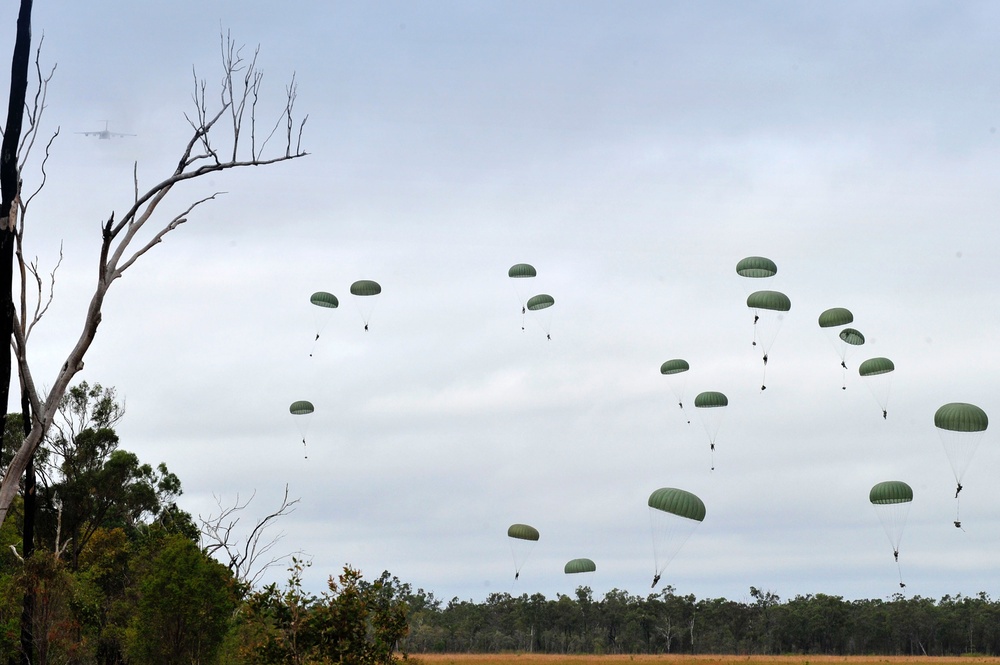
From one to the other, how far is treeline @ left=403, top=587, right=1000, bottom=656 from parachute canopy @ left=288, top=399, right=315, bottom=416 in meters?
61.4

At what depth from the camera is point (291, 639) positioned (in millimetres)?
19703

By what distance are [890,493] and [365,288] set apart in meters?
26.4

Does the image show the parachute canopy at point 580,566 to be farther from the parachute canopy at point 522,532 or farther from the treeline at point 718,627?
the treeline at point 718,627

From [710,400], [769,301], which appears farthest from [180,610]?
[769,301]

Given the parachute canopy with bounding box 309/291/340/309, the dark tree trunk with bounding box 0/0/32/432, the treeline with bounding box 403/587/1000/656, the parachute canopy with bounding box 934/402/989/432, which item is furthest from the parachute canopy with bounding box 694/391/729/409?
the treeline with bounding box 403/587/1000/656

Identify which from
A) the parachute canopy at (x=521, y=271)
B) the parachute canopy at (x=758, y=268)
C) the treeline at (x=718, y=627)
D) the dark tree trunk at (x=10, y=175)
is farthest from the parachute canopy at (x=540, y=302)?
the treeline at (x=718, y=627)

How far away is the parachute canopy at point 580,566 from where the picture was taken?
5397 centimetres

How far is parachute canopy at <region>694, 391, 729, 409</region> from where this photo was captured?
4931cm

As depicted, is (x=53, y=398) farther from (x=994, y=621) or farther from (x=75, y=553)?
(x=994, y=621)

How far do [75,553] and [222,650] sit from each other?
9.43 meters

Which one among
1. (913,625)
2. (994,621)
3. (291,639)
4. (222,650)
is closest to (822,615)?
(913,625)

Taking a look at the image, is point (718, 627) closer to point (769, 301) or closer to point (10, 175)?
point (769, 301)

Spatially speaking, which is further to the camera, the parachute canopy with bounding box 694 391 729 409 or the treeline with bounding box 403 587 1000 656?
the treeline with bounding box 403 587 1000 656

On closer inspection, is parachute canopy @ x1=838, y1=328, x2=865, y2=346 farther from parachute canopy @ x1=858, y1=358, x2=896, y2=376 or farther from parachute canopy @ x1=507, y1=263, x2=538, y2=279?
parachute canopy @ x1=507, y1=263, x2=538, y2=279
